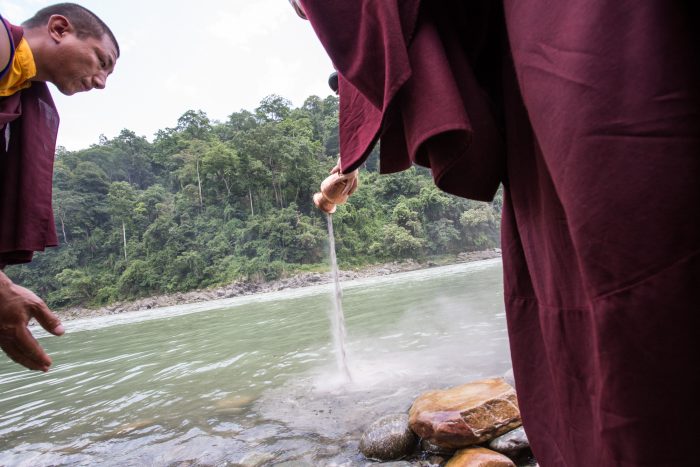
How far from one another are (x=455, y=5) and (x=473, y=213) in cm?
4028

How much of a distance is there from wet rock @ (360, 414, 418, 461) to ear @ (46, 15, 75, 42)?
2.67 m

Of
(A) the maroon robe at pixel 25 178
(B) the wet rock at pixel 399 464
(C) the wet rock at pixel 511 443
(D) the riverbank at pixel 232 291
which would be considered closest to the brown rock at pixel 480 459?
(C) the wet rock at pixel 511 443

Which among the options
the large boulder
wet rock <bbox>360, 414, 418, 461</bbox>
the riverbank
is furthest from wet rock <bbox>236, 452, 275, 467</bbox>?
the riverbank

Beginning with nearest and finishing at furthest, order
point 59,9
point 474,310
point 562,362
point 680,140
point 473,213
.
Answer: point 680,140
point 562,362
point 59,9
point 474,310
point 473,213

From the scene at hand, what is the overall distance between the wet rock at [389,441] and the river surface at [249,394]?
12cm

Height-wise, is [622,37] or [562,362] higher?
[622,37]

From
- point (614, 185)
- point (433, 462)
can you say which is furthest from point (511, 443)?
point (614, 185)

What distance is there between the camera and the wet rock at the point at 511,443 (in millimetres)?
2195

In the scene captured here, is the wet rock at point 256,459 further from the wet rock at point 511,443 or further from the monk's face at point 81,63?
the monk's face at point 81,63

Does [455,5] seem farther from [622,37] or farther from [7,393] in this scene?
[7,393]

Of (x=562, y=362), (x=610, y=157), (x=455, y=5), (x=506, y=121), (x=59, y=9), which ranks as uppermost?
(x=59, y=9)

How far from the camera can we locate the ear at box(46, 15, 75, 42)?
117cm

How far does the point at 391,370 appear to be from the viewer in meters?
4.53

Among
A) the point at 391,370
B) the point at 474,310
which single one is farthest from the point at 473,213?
the point at 391,370
